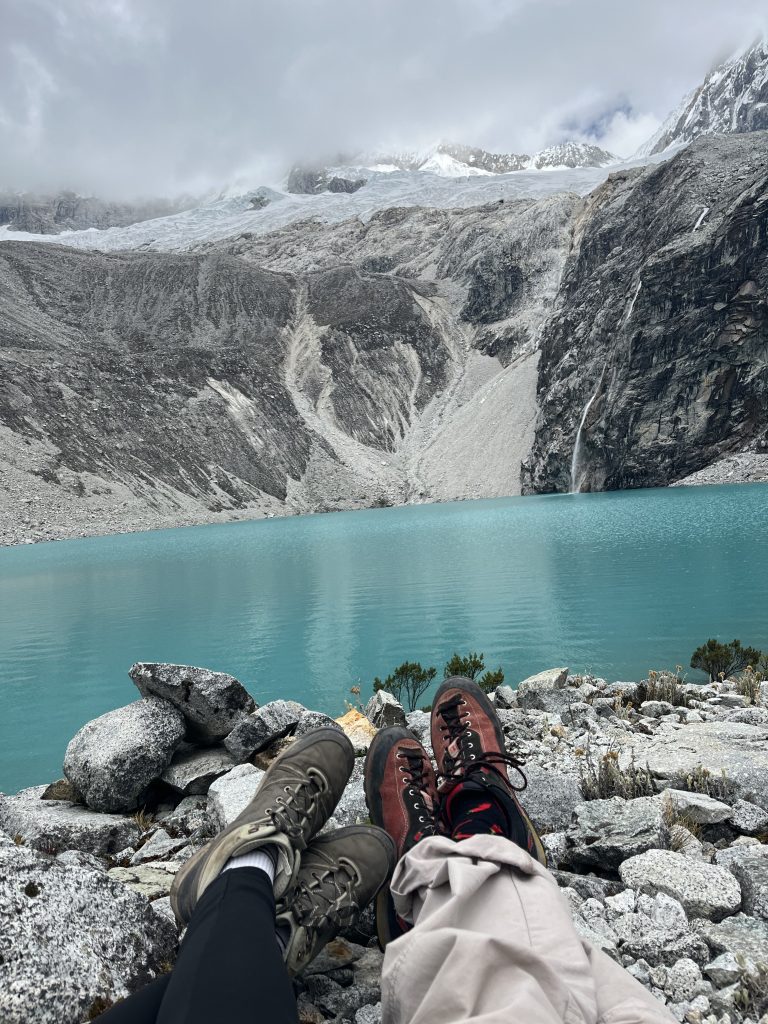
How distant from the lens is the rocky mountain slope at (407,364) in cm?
6462

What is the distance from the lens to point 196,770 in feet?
18.0

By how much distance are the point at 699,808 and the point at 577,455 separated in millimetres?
73854

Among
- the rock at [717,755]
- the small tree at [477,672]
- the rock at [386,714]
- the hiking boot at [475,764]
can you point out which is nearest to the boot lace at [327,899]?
the hiking boot at [475,764]

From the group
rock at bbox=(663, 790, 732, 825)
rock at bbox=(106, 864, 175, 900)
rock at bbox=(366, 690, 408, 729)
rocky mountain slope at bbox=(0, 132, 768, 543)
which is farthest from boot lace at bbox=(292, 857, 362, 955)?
rocky mountain slope at bbox=(0, 132, 768, 543)

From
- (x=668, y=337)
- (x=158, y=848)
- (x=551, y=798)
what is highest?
(x=668, y=337)

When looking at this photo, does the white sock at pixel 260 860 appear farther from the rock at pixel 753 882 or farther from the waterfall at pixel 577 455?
the waterfall at pixel 577 455

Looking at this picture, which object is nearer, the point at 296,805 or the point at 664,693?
the point at 296,805

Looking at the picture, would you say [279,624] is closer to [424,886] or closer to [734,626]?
[734,626]

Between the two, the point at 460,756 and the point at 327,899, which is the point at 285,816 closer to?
the point at 327,899

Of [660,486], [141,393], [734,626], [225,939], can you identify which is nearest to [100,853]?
[225,939]

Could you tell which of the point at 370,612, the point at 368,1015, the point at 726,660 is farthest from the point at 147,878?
the point at 370,612

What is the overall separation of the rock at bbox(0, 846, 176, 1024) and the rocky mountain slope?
6534 centimetres

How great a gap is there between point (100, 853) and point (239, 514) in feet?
241

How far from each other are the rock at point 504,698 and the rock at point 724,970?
578 centimetres
